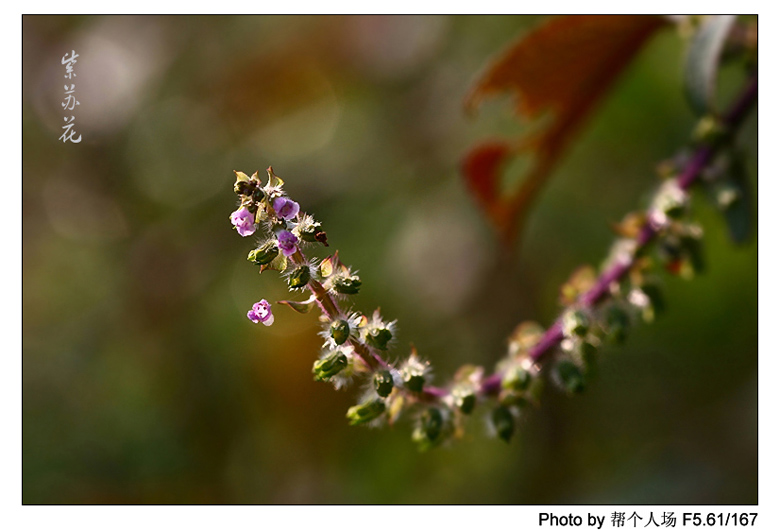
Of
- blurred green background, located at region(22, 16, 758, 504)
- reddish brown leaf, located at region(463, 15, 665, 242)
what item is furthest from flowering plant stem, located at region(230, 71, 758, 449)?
blurred green background, located at region(22, 16, 758, 504)

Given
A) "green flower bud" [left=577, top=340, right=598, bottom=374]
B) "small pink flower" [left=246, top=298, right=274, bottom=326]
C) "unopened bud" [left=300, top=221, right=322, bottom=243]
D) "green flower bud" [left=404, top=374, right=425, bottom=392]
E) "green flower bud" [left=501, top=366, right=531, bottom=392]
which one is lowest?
"green flower bud" [left=404, top=374, right=425, bottom=392]

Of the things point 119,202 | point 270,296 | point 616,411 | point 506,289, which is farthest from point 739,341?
point 119,202

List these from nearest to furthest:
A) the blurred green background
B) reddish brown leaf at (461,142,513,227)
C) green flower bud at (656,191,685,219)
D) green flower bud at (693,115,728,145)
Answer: green flower bud at (656,191,685,219) → green flower bud at (693,115,728,145) → reddish brown leaf at (461,142,513,227) → the blurred green background

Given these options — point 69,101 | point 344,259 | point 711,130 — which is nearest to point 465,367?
point 711,130

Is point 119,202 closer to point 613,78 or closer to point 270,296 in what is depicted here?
point 270,296

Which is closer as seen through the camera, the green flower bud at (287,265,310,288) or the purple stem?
the green flower bud at (287,265,310,288)

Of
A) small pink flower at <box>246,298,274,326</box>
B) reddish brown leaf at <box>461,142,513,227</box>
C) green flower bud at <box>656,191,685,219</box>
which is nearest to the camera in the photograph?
small pink flower at <box>246,298,274,326</box>

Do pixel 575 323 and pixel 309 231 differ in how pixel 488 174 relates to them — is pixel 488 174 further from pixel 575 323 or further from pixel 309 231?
pixel 309 231

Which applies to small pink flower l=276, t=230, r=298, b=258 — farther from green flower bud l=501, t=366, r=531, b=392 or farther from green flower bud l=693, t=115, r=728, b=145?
green flower bud l=693, t=115, r=728, b=145
